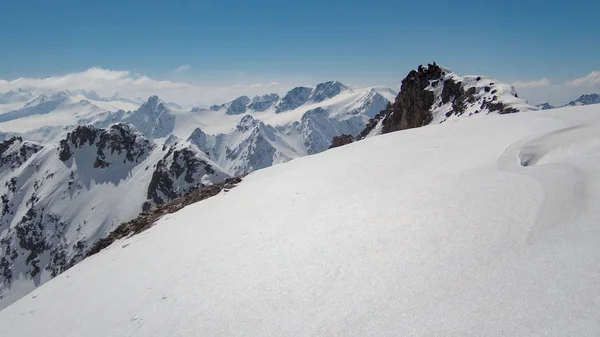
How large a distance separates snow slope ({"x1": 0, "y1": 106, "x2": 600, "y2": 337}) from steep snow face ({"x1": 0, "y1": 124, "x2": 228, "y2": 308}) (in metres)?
122

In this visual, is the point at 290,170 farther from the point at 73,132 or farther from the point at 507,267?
the point at 73,132

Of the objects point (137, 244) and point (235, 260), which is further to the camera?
point (137, 244)

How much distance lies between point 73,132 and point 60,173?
1014 inches

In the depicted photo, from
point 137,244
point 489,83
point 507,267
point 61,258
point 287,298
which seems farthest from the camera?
point 61,258

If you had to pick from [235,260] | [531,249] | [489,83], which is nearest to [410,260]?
[531,249]

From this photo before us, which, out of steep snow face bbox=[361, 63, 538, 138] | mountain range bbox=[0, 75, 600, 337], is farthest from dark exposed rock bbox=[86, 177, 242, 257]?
steep snow face bbox=[361, 63, 538, 138]

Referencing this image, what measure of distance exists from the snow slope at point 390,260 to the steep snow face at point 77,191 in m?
122

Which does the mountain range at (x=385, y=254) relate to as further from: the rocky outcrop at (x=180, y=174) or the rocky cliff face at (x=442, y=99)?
the rocky outcrop at (x=180, y=174)

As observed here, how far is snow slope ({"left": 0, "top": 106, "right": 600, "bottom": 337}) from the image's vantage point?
204 inches

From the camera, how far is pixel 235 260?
890 centimetres

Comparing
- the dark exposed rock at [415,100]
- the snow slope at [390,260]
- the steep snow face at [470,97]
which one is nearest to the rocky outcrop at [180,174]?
the dark exposed rock at [415,100]

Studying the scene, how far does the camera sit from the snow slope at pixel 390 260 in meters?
5.19

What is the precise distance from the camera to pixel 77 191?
171m

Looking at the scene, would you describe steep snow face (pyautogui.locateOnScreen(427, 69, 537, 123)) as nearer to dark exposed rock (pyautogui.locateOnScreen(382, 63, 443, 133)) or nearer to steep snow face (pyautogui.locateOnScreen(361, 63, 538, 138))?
steep snow face (pyautogui.locateOnScreen(361, 63, 538, 138))
